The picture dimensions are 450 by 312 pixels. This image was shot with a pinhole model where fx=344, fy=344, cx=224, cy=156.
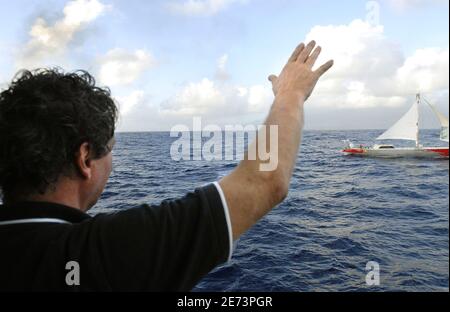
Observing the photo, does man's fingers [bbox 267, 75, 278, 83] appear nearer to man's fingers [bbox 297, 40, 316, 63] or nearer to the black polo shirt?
man's fingers [bbox 297, 40, 316, 63]

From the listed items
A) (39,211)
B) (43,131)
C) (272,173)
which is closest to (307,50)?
(272,173)

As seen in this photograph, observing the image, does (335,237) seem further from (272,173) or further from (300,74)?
(272,173)

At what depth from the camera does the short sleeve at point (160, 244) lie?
1.33 metres

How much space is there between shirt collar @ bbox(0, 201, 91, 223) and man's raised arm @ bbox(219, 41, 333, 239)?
0.68 meters

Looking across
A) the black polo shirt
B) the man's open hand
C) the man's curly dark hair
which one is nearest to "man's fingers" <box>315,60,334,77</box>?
the man's open hand

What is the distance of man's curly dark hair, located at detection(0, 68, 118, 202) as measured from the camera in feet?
5.12

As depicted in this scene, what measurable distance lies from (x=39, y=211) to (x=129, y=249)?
47 cm

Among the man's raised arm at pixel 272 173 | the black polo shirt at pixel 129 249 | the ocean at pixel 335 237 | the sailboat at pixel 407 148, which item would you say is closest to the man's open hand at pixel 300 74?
the man's raised arm at pixel 272 173

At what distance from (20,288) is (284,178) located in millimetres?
1142

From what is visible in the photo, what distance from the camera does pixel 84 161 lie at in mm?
1639
